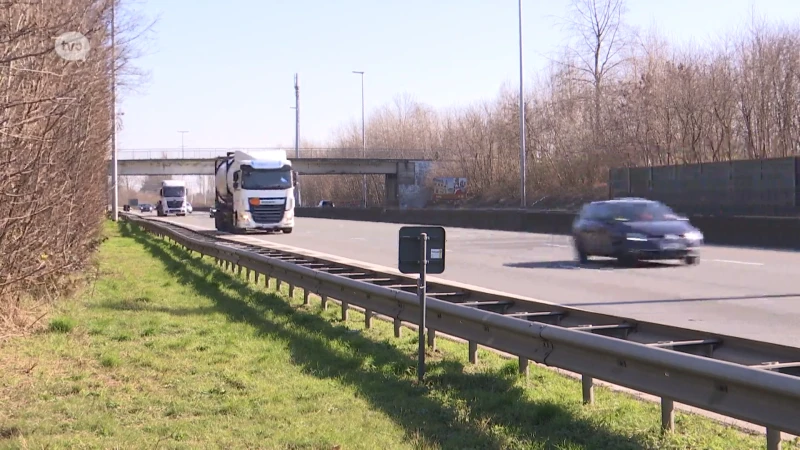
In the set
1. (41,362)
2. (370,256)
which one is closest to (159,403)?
(41,362)

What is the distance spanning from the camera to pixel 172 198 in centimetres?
8306

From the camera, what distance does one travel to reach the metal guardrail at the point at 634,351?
16.6 ft

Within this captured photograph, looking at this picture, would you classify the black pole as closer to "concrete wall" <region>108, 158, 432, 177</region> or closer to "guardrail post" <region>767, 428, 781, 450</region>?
"guardrail post" <region>767, 428, 781, 450</region>

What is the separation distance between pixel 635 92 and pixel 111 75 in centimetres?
5355

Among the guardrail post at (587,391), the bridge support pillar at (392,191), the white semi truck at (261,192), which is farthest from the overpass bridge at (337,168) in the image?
the guardrail post at (587,391)

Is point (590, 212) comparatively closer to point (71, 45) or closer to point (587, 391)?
point (71, 45)

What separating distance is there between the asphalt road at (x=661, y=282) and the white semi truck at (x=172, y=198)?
56.5 metres

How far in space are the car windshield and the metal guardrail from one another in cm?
1150

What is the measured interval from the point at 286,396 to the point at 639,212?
609 inches

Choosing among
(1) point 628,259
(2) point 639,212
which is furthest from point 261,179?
(1) point 628,259

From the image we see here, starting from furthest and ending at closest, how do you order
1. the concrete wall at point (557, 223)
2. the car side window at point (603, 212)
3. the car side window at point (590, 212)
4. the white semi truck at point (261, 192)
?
the white semi truck at point (261, 192) → the concrete wall at point (557, 223) → the car side window at point (590, 212) → the car side window at point (603, 212)

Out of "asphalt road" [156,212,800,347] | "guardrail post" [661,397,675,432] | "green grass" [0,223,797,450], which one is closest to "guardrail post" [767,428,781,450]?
"green grass" [0,223,797,450]

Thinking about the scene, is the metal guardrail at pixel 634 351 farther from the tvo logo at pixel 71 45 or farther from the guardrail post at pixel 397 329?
the tvo logo at pixel 71 45

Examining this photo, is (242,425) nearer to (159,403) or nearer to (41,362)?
(159,403)
